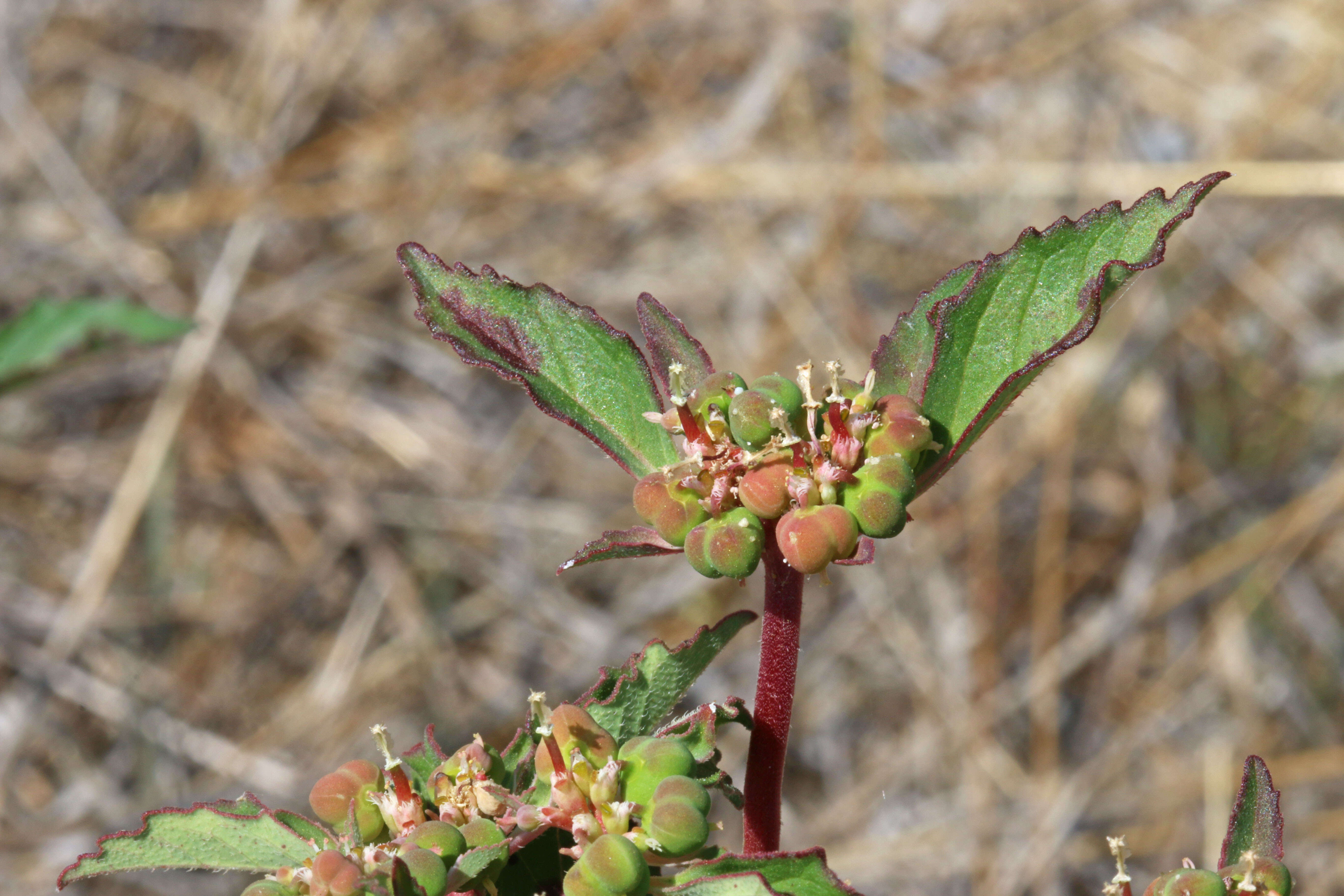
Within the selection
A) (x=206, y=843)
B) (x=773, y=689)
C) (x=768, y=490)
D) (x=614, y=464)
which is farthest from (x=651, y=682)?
(x=614, y=464)

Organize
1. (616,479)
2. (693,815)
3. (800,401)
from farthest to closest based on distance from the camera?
1. (616,479)
2. (800,401)
3. (693,815)

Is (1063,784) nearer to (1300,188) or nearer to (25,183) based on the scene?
(1300,188)

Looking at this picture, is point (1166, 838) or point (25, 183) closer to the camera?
point (1166, 838)

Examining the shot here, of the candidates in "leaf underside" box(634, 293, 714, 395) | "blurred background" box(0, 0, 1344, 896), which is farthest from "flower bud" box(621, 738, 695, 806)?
"blurred background" box(0, 0, 1344, 896)

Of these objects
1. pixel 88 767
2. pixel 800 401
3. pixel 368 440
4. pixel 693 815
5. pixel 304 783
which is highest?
pixel 368 440

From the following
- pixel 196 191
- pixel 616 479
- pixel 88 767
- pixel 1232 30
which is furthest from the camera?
pixel 1232 30

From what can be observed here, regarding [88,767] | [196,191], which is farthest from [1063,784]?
[196,191]
